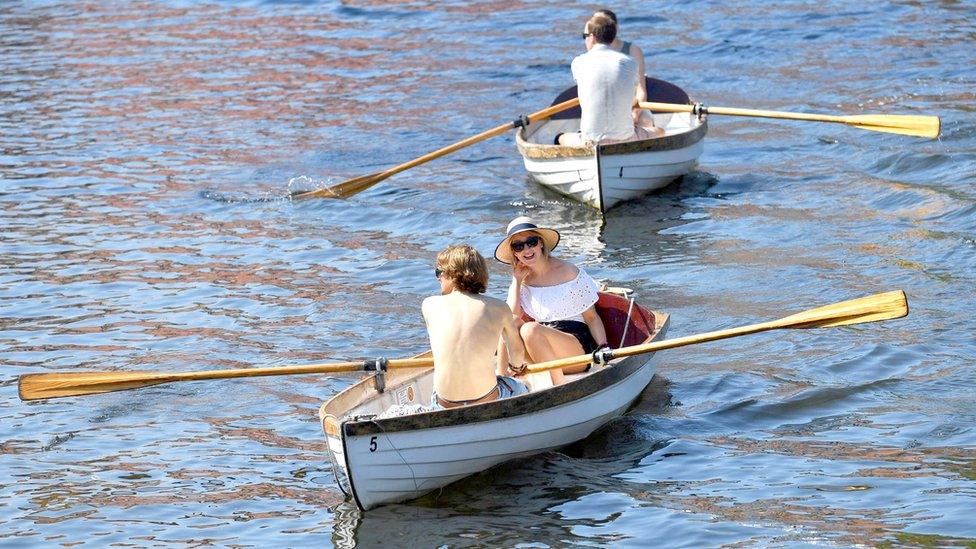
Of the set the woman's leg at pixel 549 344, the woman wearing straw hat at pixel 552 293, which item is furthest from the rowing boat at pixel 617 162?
the woman's leg at pixel 549 344

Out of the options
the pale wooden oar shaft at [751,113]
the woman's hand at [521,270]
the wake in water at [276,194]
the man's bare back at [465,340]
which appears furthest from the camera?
the wake in water at [276,194]

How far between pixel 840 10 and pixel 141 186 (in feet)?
40.4

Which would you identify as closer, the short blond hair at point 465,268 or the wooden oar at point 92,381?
the short blond hair at point 465,268

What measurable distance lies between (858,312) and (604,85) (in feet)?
17.9

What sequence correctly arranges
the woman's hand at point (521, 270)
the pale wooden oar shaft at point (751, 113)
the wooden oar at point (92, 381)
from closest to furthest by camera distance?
the wooden oar at point (92, 381) → the woman's hand at point (521, 270) → the pale wooden oar shaft at point (751, 113)

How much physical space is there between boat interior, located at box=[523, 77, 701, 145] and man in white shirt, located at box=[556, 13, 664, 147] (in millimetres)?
1473

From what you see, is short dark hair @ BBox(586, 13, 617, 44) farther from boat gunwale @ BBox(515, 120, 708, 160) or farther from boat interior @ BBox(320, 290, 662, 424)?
boat interior @ BBox(320, 290, 662, 424)

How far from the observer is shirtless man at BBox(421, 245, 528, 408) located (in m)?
7.48

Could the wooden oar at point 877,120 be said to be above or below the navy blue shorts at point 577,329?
above

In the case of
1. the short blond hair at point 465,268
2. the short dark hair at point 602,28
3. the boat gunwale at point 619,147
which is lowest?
the boat gunwale at point 619,147

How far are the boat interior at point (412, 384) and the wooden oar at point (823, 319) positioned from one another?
0.20 m

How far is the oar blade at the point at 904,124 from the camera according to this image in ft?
41.1

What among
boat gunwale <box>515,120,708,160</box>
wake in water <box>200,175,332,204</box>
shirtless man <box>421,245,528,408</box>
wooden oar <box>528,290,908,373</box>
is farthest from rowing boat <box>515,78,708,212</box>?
shirtless man <box>421,245,528,408</box>

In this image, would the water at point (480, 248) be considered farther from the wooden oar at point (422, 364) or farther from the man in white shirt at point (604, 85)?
the man in white shirt at point (604, 85)
